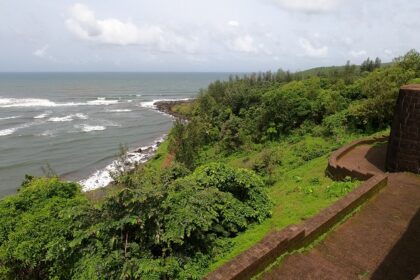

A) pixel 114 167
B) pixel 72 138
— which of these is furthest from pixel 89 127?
pixel 114 167

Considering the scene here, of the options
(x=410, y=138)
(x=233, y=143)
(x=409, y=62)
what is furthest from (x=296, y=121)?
(x=410, y=138)

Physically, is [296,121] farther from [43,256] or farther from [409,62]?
[43,256]

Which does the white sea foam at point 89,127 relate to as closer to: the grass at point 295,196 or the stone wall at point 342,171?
the grass at point 295,196

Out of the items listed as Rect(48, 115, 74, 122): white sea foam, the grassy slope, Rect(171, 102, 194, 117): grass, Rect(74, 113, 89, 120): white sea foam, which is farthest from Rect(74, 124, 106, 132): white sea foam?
the grassy slope

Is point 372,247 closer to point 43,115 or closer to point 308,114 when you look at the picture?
point 308,114

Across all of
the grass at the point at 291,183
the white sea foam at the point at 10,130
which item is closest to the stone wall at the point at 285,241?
the grass at the point at 291,183

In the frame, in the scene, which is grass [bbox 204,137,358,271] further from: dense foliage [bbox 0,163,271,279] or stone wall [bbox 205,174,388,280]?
stone wall [bbox 205,174,388,280]
